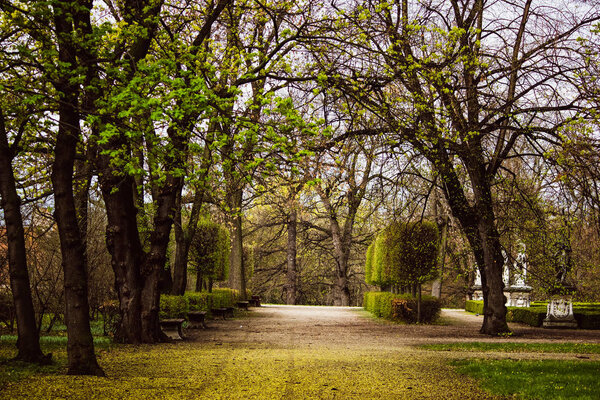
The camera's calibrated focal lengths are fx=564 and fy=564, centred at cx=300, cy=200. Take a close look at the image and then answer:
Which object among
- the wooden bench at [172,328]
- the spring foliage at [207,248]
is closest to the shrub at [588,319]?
the spring foliage at [207,248]

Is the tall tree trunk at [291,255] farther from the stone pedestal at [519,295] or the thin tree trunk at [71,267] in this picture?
the thin tree trunk at [71,267]

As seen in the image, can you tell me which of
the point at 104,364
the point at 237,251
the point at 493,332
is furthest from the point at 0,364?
the point at 237,251

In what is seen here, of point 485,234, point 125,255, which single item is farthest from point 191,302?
point 485,234

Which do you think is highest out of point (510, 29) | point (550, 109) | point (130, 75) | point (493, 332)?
point (510, 29)

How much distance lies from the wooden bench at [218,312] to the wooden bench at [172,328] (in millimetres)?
7345

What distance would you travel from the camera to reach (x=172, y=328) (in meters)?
13.2

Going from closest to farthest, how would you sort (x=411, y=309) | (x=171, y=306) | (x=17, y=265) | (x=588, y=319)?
(x=17, y=265)
(x=171, y=306)
(x=588, y=319)
(x=411, y=309)

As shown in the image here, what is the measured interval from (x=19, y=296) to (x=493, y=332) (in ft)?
40.7

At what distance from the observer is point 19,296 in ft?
25.0

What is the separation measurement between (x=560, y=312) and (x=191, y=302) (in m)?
13.1

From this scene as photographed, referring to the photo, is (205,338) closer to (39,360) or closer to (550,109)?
(39,360)

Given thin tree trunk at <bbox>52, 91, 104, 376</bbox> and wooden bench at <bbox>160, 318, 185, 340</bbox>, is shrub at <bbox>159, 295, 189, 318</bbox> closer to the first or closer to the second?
wooden bench at <bbox>160, 318, 185, 340</bbox>

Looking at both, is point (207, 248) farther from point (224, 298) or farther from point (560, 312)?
point (560, 312)

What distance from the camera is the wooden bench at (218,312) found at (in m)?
20.7
